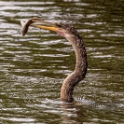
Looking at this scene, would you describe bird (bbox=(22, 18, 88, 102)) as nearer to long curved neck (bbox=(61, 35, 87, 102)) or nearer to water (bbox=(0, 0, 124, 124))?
long curved neck (bbox=(61, 35, 87, 102))

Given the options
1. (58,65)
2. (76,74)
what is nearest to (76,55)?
(76,74)

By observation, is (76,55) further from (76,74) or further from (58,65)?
(58,65)

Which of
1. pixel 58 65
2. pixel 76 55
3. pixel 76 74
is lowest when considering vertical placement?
pixel 76 74

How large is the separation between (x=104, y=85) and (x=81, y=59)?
1.42 meters

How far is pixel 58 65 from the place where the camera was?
1753 centimetres

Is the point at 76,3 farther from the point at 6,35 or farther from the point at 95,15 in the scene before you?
the point at 6,35

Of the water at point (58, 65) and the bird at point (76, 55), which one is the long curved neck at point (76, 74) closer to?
the bird at point (76, 55)

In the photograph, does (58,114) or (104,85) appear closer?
(58,114)

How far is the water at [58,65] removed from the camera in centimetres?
1407

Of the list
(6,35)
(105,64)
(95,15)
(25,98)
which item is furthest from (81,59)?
(95,15)

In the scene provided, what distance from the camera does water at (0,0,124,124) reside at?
14.1 meters

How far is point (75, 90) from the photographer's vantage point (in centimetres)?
1566

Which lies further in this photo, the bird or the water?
the bird

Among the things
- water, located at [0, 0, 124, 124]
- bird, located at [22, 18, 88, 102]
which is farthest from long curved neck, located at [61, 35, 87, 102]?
water, located at [0, 0, 124, 124]
